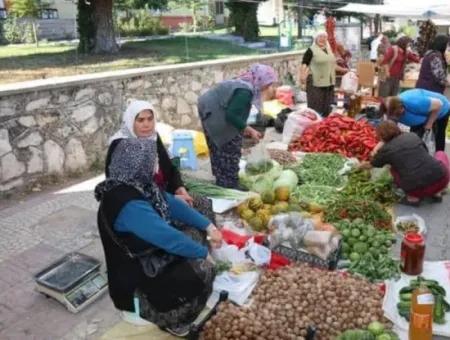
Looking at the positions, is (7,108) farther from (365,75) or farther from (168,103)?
(365,75)

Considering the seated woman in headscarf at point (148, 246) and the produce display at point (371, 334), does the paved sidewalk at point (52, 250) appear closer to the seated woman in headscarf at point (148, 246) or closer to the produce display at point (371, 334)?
the seated woman in headscarf at point (148, 246)

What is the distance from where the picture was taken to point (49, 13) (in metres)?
27.0

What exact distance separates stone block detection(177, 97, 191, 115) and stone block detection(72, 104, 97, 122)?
1.81m

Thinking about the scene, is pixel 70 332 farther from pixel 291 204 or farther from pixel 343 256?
pixel 291 204

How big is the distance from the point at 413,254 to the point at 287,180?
1.90 meters

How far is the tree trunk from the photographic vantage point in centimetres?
1327

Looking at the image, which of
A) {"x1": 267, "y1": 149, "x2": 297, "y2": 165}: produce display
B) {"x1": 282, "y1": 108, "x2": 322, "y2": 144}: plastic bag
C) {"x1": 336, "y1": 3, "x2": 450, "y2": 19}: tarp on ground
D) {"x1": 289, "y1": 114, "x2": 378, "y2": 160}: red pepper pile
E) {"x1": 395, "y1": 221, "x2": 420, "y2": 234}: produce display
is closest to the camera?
{"x1": 395, "y1": 221, "x2": 420, "y2": 234}: produce display

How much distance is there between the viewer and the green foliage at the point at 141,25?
77.6 feet

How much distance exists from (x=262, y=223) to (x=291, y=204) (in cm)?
47

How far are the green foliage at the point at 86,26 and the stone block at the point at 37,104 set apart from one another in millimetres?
8443

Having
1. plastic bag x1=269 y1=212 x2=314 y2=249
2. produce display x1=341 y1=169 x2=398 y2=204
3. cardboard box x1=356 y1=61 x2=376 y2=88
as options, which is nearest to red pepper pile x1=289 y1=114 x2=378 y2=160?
produce display x1=341 y1=169 x2=398 y2=204

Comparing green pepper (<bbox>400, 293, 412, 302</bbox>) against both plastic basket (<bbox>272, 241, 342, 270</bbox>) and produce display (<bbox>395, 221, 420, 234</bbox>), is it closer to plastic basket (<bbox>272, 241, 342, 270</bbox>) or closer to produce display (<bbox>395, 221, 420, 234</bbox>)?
plastic basket (<bbox>272, 241, 342, 270</bbox>)

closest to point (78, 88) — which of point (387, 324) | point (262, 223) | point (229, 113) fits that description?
point (229, 113)

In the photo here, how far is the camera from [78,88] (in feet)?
19.7
